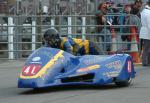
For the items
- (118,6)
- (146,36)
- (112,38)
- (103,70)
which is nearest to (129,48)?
(112,38)

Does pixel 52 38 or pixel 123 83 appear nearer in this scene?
pixel 52 38

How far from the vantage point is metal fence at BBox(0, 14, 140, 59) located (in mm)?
16969

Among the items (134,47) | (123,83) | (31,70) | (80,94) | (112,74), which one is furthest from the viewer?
(134,47)

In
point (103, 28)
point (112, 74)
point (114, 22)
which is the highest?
point (114, 22)

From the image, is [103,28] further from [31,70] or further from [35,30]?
[31,70]

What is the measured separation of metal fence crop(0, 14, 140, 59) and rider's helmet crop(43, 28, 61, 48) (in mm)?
6146

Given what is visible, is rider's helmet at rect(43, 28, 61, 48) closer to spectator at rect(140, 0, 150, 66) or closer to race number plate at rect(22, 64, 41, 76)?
race number plate at rect(22, 64, 41, 76)

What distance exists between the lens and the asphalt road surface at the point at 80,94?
29.8ft

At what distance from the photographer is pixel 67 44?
10648 millimetres

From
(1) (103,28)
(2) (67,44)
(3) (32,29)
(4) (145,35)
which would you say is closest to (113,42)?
(1) (103,28)

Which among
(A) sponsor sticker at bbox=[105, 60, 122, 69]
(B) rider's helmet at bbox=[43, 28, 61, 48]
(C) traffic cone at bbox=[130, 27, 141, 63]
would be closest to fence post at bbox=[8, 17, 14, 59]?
(C) traffic cone at bbox=[130, 27, 141, 63]

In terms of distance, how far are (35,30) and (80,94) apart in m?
8.00

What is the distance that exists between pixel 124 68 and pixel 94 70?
75cm

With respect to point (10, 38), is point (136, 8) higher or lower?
higher
